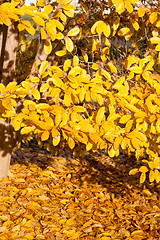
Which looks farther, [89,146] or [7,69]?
[7,69]

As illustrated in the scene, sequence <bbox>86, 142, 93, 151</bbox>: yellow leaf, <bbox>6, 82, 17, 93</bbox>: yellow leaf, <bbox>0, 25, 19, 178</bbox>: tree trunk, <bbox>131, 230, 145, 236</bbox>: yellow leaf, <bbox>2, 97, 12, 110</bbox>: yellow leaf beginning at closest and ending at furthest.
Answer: <bbox>2, 97, 12, 110</bbox>: yellow leaf → <bbox>6, 82, 17, 93</bbox>: yellow leaf → <bbox>86, 142, 93, 151</bbox>: yellow leaf → <bbox>131, 230, 145, 236</bbox>: yellow leaf → <bbox>0, 25, 19, 178</bbox>: tree trunk

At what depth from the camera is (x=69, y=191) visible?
3359 millimetres

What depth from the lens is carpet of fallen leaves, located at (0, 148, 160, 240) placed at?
2600mm

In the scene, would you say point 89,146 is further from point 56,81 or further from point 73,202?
point 73,202

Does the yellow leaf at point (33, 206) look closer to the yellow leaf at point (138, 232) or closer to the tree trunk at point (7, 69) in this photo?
the tree trunk at point (7, 69)

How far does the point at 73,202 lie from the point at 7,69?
1573 mm

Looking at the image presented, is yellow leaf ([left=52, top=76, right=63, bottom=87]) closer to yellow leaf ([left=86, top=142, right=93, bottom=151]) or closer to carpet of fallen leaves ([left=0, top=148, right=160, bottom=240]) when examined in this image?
yellow leaf ([left=86, top=142, right=93, bottom=151])

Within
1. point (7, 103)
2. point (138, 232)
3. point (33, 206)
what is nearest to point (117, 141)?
point (7, 103)

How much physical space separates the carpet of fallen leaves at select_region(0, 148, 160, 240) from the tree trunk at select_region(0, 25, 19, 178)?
0.39 meters

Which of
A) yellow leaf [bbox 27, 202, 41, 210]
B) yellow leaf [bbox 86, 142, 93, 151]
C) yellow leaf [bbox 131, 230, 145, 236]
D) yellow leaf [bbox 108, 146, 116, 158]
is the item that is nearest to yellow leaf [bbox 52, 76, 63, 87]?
yellow leaf [bbox 86, 142, 93, 151]

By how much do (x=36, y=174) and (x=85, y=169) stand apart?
794mm

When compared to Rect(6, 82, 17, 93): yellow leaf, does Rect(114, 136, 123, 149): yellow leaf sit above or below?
below

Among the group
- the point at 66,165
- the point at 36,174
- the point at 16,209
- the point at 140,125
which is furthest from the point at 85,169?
the point at 140,125

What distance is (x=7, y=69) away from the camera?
9.93 feet
